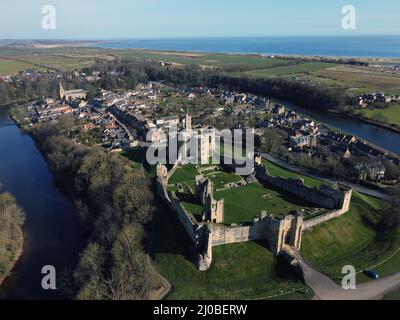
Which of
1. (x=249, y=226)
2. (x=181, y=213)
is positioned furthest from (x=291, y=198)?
(x=181, y=213)

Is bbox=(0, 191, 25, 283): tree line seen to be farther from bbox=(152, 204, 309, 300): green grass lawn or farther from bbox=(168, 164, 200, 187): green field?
bbox=(168, 164, 200, 187): green field

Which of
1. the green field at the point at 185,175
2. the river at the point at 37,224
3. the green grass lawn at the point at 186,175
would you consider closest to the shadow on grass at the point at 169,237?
the green grass lawn at the point at 186,175

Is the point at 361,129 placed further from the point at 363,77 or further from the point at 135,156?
the point at 363,77

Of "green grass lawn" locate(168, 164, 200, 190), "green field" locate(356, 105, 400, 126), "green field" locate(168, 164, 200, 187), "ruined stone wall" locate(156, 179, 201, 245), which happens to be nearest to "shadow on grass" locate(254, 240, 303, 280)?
"ruined stone wall" locate(156, 179, 201, 245)

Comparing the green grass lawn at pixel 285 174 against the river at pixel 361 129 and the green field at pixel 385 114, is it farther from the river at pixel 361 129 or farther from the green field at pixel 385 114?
the green field at pixel 385 114

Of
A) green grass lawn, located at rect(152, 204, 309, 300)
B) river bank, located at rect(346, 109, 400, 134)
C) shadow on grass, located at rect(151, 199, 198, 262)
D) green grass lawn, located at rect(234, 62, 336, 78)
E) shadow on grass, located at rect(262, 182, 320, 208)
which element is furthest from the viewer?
green grass lawn, located at rect(234, 62, 336, 78)

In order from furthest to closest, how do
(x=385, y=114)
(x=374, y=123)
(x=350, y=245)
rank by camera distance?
(x=385, y=114)
(x=374, y=123)
(x=350, y=245)

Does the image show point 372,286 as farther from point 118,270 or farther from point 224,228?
point 118,270
